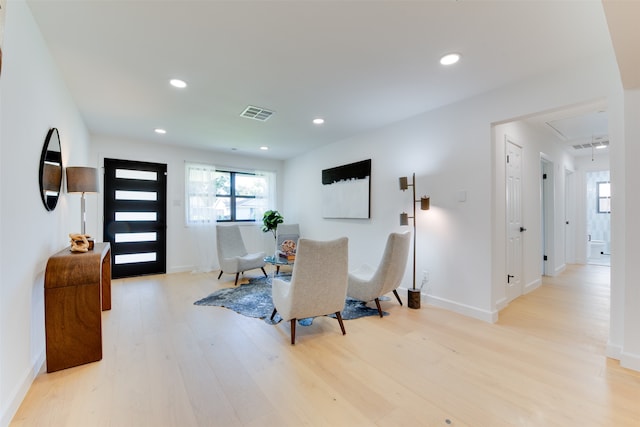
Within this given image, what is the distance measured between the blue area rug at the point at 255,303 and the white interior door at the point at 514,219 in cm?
173

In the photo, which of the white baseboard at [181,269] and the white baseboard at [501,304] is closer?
the white baseboard at [501,304]

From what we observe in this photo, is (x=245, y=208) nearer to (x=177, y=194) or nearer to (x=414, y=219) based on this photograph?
(x=177, y=194)

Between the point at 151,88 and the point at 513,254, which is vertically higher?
the point at 151,88

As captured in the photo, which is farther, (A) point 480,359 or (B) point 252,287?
(B) point 252,287

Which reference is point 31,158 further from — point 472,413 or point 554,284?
point 554,284

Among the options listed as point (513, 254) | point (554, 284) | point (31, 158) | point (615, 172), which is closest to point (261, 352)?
point (31, 158)

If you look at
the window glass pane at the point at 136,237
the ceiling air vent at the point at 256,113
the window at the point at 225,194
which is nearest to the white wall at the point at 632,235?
the ceiling air vent at the point at 256,113

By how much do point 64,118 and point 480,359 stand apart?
4.49 meters

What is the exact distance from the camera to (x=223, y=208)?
5.80 metres

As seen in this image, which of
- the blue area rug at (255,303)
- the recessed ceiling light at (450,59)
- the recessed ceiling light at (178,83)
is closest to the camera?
the recessed ceiling light at (450,59)

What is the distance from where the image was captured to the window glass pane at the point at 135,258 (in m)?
4.81

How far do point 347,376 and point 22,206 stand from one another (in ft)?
8.11

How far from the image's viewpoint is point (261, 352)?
228 centimetres

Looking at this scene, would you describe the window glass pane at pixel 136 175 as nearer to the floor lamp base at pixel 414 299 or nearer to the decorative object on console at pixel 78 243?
the decorative object on console at pixel 78 243
